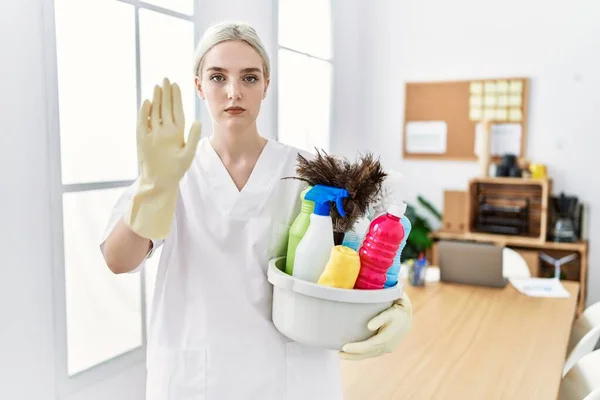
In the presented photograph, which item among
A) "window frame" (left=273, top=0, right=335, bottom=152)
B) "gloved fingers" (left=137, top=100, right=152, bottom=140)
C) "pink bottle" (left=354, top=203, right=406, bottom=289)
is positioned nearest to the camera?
"gloved fingers" (left=137, top=100, right=152, bottom=140)

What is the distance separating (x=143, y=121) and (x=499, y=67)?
3442 millimetres

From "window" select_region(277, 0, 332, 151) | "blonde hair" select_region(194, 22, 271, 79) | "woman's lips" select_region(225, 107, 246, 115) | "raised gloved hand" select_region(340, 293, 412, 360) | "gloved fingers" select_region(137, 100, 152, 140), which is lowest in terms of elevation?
"raised gloved hand" select_region(340, 293, 412, 360)

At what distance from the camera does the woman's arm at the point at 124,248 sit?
2.89 feet

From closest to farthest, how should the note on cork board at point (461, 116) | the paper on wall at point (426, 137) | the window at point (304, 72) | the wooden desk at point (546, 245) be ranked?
the window at point (304, 72), the wooden desk at point (546, 245), the note on cork board at point (461, 116), the paper on wall at point (426, 137)

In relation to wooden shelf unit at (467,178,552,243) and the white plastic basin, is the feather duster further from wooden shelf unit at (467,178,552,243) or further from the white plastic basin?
wooden shelf unit at (467,178,552,243)

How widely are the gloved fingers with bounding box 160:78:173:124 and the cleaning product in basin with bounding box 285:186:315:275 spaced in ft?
0.92

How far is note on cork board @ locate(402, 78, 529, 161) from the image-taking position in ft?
12.2

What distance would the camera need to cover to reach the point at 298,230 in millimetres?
977

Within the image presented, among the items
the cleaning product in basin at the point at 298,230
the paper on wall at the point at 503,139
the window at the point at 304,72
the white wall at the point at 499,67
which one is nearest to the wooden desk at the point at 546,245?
the white wall at the point at 499,67

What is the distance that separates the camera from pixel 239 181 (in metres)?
1.07

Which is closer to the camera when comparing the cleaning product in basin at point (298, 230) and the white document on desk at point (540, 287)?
the cleaning product in basin at point (298, 230)

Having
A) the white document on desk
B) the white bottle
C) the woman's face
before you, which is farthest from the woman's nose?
the white document on desk

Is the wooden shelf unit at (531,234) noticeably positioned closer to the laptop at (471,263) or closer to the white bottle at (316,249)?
the laptop at (471,263)

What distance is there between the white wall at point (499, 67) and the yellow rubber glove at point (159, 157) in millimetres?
3323
